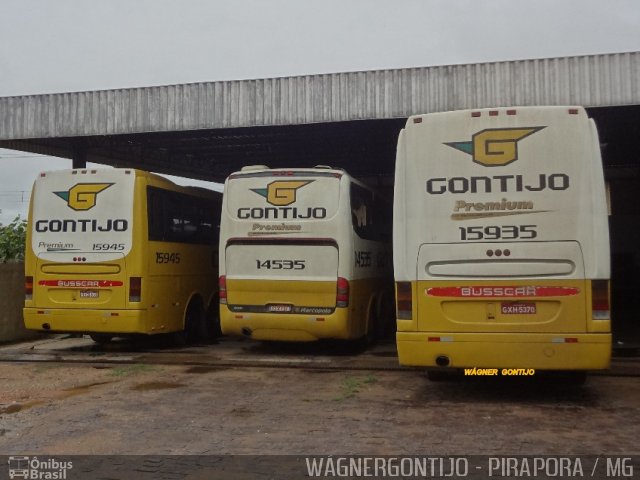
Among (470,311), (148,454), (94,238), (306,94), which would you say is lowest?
(148,454)

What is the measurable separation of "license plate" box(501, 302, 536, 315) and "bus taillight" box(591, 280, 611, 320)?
1.98 ft

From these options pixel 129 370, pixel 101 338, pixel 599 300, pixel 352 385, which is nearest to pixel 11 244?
pixel 101 338

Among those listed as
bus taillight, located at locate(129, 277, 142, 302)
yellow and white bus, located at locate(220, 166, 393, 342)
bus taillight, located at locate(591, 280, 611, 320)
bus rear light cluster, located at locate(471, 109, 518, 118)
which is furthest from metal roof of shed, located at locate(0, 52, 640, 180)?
bus taillight, located at locate(591, 280, 611, 320)

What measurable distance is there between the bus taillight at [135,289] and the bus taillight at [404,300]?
5508mm

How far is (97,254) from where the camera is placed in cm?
1153

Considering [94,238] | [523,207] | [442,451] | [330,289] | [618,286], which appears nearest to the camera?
[442,451]

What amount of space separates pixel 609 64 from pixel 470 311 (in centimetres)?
648

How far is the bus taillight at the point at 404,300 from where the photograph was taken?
749 cm

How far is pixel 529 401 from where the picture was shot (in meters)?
7.63

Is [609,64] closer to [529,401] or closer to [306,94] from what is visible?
[306,94]

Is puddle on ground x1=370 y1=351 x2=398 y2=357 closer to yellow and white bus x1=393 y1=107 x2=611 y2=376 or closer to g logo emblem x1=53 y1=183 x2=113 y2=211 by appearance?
yellow and white bus x1=393 y1=107 x2=611 y2=376

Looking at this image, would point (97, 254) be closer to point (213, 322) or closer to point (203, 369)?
point (203, 369)

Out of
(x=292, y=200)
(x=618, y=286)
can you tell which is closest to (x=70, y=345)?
(x=292, y=200)

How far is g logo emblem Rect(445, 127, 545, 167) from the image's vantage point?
7.38 meters
